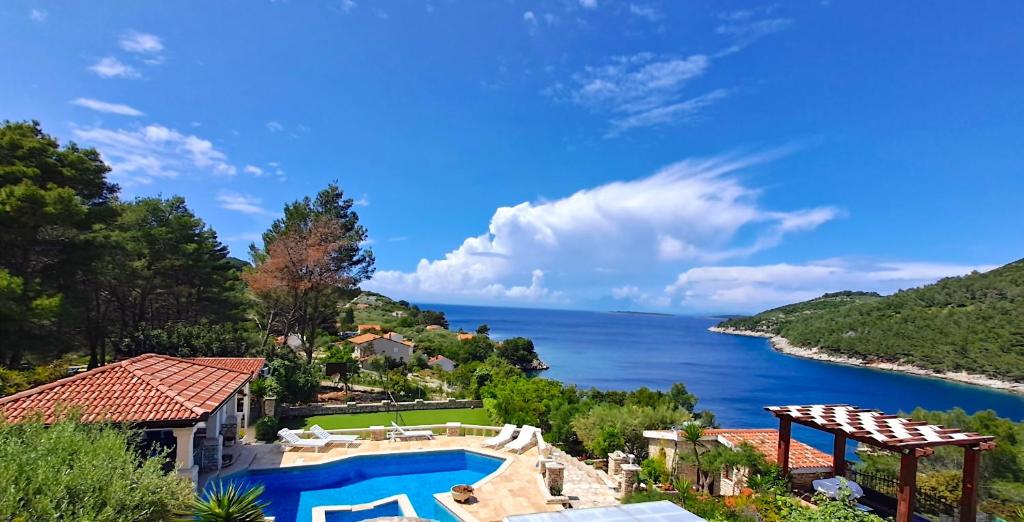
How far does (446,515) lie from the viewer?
11.4 m

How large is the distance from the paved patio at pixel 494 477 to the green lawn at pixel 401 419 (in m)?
3.12

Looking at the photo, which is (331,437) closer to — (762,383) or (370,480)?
(370,480)

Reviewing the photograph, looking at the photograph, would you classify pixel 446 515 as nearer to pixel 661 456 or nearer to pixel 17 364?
pixel 661 456

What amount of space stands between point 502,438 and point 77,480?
12.6 m

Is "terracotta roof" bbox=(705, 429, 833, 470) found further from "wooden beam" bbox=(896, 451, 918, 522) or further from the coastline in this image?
the coastline

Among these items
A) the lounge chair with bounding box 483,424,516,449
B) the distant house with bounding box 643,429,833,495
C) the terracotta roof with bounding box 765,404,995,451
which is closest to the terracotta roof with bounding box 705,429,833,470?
the distant house with bounding box 643,429,833,495

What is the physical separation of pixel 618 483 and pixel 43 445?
11735 mm

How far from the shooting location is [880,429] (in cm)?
1084

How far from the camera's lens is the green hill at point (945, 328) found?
232ft

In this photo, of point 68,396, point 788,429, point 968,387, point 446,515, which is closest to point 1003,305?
point 968,387

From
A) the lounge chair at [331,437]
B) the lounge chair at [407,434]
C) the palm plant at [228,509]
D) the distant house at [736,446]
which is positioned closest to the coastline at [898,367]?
the distant house at [736,446]

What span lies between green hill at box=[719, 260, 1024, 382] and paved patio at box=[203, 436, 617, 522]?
8279 cm

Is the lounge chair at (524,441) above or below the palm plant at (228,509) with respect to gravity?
below

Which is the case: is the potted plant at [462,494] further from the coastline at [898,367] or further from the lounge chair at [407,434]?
the coastline at [898,367]
